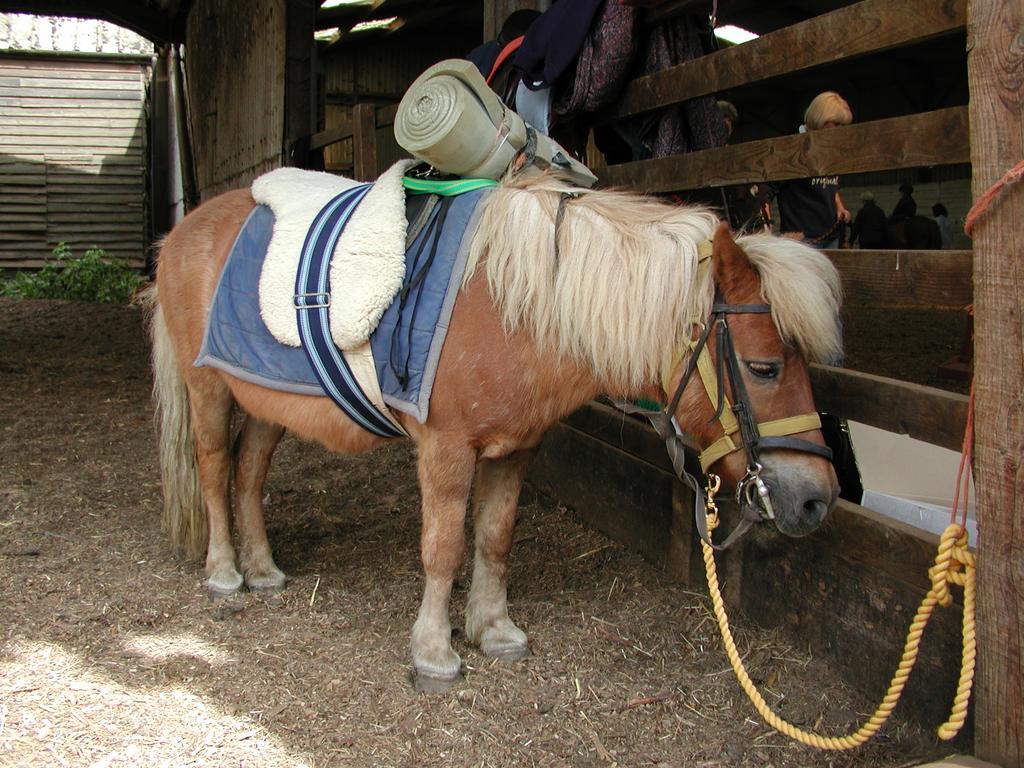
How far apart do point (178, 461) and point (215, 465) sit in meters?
0.27

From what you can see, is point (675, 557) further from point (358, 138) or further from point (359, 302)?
point (358, 138)

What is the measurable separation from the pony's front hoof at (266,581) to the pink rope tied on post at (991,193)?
8.76 feet

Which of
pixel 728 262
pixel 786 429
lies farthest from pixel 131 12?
pixel 786 429

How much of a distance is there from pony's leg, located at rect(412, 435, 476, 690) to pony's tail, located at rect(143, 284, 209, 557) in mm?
1293

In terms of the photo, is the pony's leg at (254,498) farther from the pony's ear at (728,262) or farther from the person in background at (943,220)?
the person in background at (943,220)

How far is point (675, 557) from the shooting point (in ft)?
10.7

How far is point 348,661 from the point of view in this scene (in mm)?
2750

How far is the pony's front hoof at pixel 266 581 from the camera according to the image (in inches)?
131

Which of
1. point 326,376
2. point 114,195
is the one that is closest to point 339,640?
point 326,376

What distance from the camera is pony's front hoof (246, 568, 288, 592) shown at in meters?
3.32

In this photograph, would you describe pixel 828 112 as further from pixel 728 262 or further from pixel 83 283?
pixel 83 283

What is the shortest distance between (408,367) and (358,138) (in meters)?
3.43

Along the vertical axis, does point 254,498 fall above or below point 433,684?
above

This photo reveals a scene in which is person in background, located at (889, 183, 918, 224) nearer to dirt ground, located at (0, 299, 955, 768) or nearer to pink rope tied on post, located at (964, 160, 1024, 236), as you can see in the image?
dirt ground, located at (0, 299, 955, 768)
